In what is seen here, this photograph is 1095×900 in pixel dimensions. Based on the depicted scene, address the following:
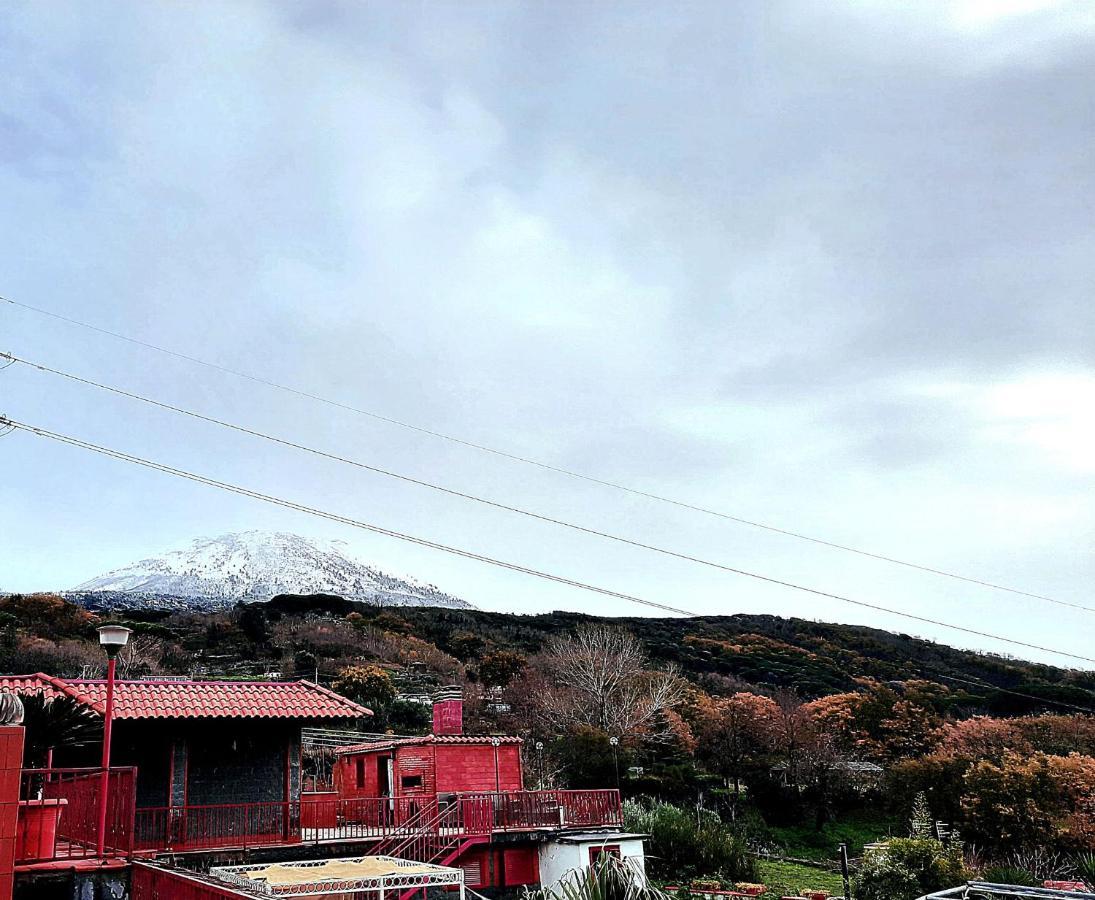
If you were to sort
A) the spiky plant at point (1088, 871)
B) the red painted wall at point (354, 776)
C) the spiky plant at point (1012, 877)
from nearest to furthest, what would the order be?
the spiky plant at point (1012, 877), the spiky plant at point (1088, 871), the red painted wall at point (354, 776)

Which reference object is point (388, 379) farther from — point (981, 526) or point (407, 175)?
→ point (981, 526)

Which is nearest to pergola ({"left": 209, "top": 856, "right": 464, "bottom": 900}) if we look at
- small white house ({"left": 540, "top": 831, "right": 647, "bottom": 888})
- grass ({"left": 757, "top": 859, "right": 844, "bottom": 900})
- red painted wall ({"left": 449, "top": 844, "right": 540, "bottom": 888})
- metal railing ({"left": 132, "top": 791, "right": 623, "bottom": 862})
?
metal railing ({"left": 132, "top": 791, "right": 623, "bottom": 862})

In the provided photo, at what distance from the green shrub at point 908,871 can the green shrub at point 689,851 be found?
4384 millimetres

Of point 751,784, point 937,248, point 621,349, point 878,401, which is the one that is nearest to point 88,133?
point 621,349

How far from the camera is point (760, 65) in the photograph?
51.6 feet

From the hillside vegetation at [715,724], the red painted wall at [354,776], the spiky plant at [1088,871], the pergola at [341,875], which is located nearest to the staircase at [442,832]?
the red painted wall at [354,776]

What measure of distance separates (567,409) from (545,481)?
4416mm

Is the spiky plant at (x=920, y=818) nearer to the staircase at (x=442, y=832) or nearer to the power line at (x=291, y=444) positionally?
the power line at (x=291, y=444)

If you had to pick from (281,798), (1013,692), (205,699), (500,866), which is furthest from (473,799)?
(1013,692)

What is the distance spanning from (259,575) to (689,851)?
102012 mm

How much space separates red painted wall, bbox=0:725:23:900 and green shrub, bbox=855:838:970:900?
1704 cm

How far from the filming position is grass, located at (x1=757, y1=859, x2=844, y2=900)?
72.8 feet

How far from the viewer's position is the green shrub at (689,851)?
23547 millimetres

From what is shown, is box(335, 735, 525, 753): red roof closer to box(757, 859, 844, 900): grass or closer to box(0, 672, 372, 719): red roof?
box(0, 672, 372, 719): red roof
